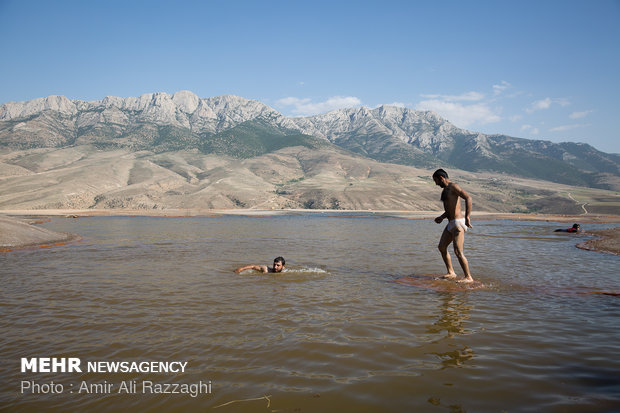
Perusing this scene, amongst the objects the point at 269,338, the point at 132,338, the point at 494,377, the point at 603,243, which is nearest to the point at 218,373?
the point at 269,338

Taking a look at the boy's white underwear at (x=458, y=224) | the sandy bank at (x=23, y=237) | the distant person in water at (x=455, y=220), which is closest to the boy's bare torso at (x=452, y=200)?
the distant person in water at (x=455, y=220)

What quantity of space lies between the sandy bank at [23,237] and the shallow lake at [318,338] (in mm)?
8085

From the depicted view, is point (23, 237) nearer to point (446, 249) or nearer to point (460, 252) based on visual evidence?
point (446, 249)

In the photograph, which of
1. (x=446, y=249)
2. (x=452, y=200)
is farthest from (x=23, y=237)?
(x=452, y=200)

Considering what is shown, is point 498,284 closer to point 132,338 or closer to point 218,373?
point 218,373

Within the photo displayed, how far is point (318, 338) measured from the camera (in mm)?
6297

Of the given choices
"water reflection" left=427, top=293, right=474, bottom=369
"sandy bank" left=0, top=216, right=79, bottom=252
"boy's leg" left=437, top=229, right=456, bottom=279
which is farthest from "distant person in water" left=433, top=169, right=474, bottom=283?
"sandy bank" left=0, top=216, right=79, bottom=252

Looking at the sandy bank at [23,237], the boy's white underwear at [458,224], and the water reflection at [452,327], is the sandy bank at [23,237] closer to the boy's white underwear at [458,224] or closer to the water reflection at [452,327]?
the water reflection at [452,327]

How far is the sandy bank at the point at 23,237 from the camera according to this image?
18969 millimetres

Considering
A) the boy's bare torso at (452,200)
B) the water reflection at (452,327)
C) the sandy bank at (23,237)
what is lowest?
the water reflection at (452,327)

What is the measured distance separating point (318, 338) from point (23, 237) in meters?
A: 21.6

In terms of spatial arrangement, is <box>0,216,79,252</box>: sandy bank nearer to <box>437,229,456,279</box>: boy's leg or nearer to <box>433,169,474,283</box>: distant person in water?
<box>437,229,456,279</box>: boy's leg

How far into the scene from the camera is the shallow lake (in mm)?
4309

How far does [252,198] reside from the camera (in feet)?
292
